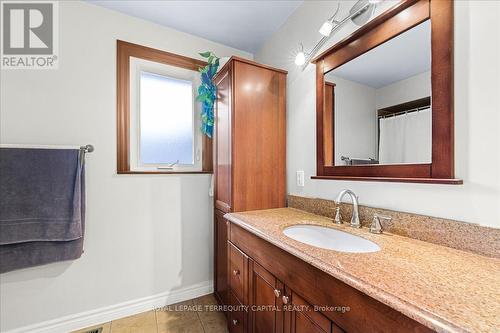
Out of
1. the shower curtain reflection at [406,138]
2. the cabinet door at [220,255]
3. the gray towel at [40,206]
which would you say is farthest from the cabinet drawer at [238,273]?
the gray towel at [40,206]

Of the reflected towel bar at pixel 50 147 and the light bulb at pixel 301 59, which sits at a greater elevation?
the light bulb at pixel 301 59

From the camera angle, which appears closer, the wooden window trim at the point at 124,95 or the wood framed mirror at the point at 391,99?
the wood framed mirror at the point at 391,99

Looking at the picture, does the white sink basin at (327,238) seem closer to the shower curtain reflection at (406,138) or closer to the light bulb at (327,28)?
the shower curtain reflection at (406,138)

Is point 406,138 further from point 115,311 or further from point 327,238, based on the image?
point 115,311

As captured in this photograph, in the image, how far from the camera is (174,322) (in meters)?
1.67

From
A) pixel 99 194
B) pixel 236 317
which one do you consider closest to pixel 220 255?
pixel 236 317

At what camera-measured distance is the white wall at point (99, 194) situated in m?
1.46

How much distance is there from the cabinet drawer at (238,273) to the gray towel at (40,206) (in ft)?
3.54

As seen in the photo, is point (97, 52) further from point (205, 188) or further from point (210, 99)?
point (205, 188)

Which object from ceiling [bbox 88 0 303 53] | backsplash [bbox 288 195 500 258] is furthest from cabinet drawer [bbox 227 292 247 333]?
ceiling [bbox 88 0 303 53]

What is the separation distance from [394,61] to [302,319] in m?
1.23

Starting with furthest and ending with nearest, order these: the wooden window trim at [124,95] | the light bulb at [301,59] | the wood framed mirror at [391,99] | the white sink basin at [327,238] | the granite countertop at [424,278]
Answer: the wooden window trim at [124,95] < the light bulb at [301,59] < the white sink basin at [327,238] < the wood framed mirror at [391,99] < the granite countertop at [424,278]

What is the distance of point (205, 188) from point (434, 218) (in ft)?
5.45

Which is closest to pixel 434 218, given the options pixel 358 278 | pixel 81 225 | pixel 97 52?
pixel 358 278
